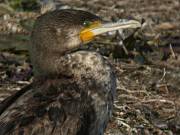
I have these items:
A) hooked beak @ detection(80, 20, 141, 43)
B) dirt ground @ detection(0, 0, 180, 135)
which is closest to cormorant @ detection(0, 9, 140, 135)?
hooked beak @ detection(80, 20, 141, 43)

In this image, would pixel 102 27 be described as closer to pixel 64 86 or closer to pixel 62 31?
pixel 62 31

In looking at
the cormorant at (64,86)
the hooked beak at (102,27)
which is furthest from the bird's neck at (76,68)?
the hooked beak at (102,27)

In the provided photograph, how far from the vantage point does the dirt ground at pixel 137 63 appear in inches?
270

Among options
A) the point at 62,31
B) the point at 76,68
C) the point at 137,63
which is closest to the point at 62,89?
the point at 76,68

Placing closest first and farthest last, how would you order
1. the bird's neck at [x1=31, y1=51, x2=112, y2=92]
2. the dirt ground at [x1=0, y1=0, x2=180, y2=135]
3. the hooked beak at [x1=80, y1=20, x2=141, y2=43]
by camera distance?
the bird's neck at [x1=31, y1=51, x2=112, y2=92], the hooked beak at [x1=80, y1=20, x2=141, y2=43], the dirt ground at [x1=0, y1=0, x2=180, y2=135]

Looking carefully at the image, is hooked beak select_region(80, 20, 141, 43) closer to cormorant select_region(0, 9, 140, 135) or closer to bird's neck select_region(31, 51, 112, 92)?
cormorant select_region(0, 9, 140, 135)

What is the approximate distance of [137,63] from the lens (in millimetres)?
8008

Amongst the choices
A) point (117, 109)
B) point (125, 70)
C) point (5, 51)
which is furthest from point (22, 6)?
point (117, 109)

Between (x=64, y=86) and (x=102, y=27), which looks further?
(x=102, y=27)

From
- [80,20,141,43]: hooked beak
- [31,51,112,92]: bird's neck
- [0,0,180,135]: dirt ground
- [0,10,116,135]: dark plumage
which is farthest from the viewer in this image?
[0,0,180,135]: dirt ground

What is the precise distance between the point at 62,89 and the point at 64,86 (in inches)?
1.5

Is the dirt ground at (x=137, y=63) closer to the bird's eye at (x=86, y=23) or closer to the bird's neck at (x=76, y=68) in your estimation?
the bird's neck at (x=76, y=68)

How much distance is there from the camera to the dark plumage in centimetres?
518

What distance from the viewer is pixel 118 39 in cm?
849
